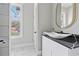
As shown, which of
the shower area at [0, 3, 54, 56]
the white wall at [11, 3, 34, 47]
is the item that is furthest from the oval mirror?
the white wall at [11, 3, 34, 47]

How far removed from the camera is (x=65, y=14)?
4.76 ft

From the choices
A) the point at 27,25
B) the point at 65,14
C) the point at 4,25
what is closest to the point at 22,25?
the point at 27,25

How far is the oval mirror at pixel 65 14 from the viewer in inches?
51.3

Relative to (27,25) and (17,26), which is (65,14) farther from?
(17,26)

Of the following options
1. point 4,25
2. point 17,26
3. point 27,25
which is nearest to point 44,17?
point 27,25

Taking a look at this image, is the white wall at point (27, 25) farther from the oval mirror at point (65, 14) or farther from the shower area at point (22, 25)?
the oval mirror at point (65, 14)

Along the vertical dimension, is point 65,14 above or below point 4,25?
above

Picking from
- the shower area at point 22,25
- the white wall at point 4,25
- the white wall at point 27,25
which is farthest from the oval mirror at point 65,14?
the white wall at point 4,25

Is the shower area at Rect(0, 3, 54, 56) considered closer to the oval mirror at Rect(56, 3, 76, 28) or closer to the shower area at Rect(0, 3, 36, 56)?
the shower area at Rect(0, 3, 36, 56)

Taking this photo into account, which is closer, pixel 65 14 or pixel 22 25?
pixel 65 14

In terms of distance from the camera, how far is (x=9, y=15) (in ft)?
5.13

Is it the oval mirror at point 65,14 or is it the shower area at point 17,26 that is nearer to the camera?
the oval mirror at point 65,14

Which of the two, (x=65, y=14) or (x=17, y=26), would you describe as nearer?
(x=65, y=14)

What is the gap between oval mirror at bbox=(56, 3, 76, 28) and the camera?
1.30 meters
